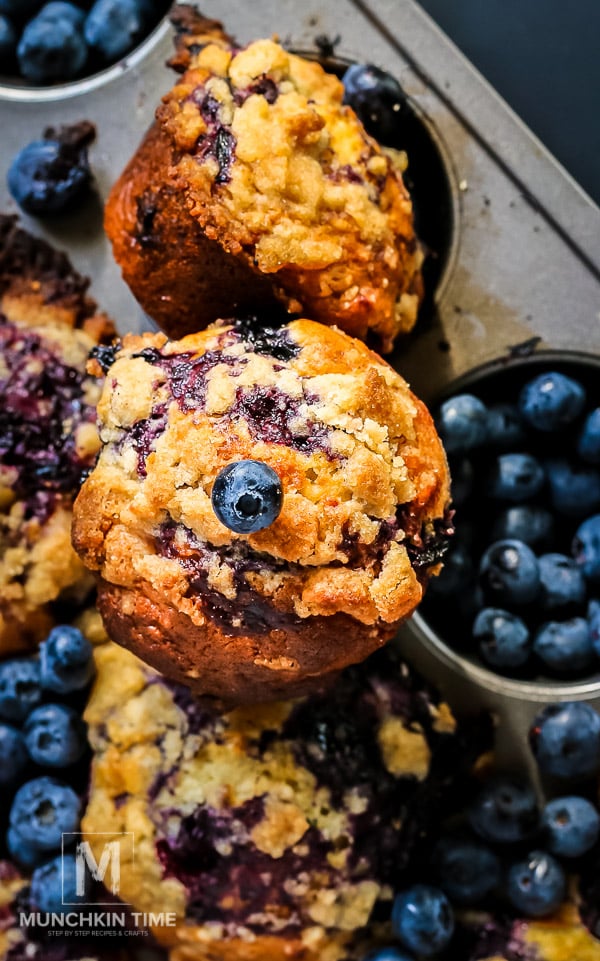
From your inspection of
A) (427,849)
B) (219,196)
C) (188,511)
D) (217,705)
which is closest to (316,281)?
(219,196)

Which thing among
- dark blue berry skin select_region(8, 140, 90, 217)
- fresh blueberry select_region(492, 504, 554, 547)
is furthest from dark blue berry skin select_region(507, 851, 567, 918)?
dark blue berry skin select_region(8, 140, 90, 217)

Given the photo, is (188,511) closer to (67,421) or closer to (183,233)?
(183,233)

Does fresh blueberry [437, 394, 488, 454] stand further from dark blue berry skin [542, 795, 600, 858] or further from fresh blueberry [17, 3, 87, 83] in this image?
fresh blueberry [17, 3, 87, 83]

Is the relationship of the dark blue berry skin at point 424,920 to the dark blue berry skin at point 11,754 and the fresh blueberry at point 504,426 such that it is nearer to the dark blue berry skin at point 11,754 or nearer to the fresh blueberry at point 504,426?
the dark blue berry skin at point 11,754

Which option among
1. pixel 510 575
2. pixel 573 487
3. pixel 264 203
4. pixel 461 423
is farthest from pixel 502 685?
pixel 264 203

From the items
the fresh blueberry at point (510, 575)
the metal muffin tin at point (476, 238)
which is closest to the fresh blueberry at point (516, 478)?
the fresh blueberry at point (510, 575)

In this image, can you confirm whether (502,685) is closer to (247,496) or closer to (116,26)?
(247,496)
